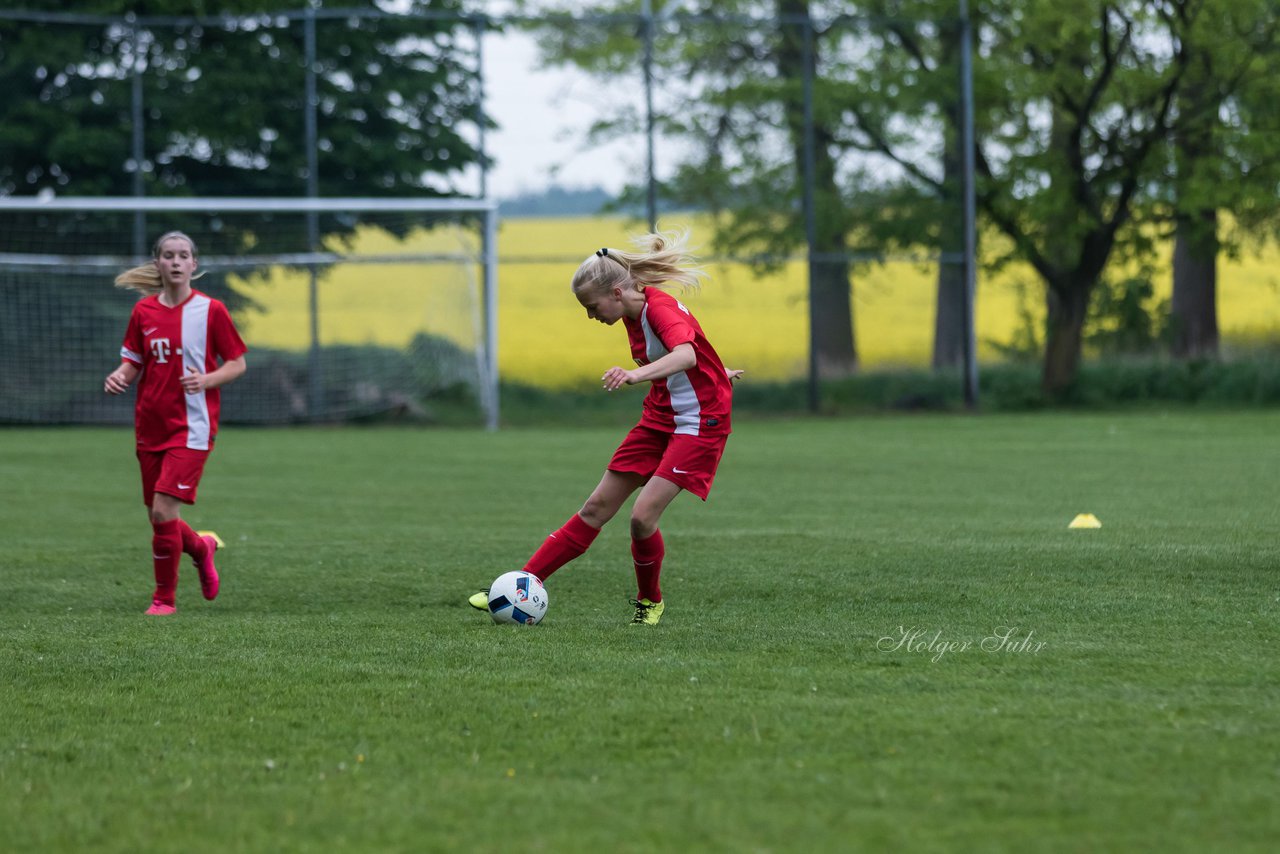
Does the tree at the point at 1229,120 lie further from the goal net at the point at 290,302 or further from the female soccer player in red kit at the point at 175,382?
the female soccer player in red kit at the point at 175,382

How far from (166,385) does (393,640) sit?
2149 millimetres

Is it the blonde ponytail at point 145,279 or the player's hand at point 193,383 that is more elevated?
the blonde ponytail at point 145,279

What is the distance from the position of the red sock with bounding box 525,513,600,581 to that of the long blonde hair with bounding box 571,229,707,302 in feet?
3.27

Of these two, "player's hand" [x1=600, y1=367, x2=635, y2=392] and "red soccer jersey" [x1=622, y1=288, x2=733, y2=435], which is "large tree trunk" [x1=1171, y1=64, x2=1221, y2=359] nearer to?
"red soccer jersey" [x1=622, y1=288, x2=733, y2=435]

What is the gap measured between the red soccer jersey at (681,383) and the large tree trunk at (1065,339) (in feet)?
61.1

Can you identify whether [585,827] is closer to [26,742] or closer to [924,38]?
[26,742]

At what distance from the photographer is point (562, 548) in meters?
6.68

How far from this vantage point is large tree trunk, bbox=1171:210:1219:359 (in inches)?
984

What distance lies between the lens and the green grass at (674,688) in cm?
367

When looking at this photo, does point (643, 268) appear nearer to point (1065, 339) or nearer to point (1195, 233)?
point (1065, 339)

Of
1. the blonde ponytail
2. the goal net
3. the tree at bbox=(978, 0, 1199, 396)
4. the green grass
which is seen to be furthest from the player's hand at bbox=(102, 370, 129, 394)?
the tree at bbox=(978, 0, 1199, 396)

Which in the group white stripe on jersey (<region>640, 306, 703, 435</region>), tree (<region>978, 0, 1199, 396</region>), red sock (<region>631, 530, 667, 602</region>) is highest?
tree (<region>978, 0, 1199, 396</region>)

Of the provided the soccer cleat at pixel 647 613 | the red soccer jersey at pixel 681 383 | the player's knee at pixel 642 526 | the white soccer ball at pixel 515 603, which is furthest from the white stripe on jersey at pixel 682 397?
the white soccer ball at pixel 515 603

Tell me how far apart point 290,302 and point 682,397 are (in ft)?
54.6
